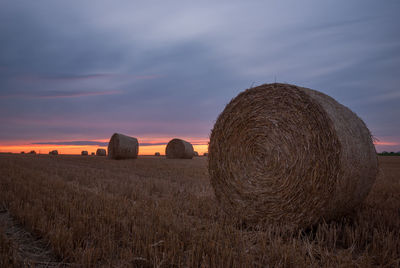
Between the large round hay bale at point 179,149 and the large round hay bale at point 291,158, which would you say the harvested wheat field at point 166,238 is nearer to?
the large round hay bale at point 291,158

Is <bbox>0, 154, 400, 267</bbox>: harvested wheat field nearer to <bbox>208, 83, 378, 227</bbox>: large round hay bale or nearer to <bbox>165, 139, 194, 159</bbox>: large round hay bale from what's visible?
<bbox>208, 83, 378, 227</bbox>: large round hay bale

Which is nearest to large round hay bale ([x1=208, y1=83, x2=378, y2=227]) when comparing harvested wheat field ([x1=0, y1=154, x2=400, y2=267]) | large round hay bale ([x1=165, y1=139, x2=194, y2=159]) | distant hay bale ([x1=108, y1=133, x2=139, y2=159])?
harvested wheat field ([x1=0, y1=154, x2=400, y2=267])

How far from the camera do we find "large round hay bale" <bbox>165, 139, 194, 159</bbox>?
19.0m

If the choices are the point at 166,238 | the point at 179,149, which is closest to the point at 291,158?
the point at 166,238

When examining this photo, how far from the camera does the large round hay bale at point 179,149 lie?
62.2 ft

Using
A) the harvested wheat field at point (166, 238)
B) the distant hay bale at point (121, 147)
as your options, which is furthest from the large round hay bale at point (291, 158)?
the distant hay bale at point (121, 147)

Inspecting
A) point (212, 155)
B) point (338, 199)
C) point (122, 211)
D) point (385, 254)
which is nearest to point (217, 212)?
point (212, 155)

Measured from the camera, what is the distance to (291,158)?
3215mm

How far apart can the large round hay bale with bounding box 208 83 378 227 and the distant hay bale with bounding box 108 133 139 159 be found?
45.7 ft

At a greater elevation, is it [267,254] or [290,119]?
[290,119]

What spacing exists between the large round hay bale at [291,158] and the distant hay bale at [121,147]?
13.9 meters

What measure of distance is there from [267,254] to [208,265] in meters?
0.66

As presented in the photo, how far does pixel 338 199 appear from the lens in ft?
9.74

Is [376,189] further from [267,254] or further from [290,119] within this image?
[267,254]
